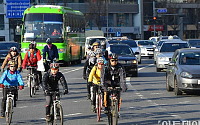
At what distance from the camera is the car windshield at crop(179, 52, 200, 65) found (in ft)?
59.5

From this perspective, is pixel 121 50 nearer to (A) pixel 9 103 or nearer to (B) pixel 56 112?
(A) pixel 9 103

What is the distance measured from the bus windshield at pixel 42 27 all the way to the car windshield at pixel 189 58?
1600 cm

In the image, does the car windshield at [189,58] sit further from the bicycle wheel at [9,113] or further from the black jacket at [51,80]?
Answer: the black jacket at [51,80]

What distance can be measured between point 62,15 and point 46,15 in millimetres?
1078

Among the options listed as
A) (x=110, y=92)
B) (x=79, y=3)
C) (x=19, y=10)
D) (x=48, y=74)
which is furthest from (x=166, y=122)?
(x=79, y=3)

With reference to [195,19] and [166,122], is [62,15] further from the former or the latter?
[195,19]

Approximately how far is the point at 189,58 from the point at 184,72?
4.52 ft

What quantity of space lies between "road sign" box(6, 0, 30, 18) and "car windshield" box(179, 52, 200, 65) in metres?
35.7

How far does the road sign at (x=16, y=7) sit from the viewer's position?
5281cm

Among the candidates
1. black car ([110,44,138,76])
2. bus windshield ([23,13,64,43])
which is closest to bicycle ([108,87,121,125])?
black car ([110,44,138,76])

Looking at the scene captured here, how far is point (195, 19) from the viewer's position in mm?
108062

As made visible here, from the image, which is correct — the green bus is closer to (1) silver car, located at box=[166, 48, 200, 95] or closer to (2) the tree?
(1) silver car, located at box=[166, 48, 200, 95]

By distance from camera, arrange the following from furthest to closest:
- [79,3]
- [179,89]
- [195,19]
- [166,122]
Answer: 1. [195,19]
2. [79,3]
3. [179,89]
4. [166,122]

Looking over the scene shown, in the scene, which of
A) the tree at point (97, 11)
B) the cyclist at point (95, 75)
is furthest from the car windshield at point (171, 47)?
the tree at point (97, 11)
